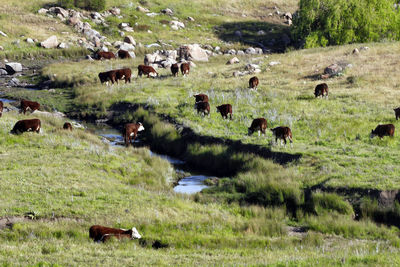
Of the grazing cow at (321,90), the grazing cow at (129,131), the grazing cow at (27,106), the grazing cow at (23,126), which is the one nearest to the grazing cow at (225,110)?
the grazing cow at (129,131)

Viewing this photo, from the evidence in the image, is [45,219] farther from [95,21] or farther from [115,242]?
[95,21]

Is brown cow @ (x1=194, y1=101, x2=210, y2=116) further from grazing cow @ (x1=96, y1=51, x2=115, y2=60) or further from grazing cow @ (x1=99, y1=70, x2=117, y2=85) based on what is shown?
grazing cow @ (x1=96, y1=51, x2=115, y2=60)

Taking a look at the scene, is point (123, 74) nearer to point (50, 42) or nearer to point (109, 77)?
point (109, 77)

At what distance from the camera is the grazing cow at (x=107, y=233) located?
12.5m

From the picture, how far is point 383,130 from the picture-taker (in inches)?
900

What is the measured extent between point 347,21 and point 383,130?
38646mm

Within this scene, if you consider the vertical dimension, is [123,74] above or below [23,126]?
below

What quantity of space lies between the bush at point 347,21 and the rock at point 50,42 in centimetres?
3096

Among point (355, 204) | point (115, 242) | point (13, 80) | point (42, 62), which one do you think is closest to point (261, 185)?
point (355, 204)

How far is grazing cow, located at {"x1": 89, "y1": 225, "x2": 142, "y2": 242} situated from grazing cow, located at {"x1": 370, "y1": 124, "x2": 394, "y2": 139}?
1434 cm

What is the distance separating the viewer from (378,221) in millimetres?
15867

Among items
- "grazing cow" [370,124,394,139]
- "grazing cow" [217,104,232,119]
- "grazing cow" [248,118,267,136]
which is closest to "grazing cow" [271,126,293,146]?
"grazing cow" [248,118,267,136]

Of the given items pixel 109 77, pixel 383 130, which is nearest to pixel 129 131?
pixel 383 130

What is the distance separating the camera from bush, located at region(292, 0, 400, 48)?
57250 millimetres
